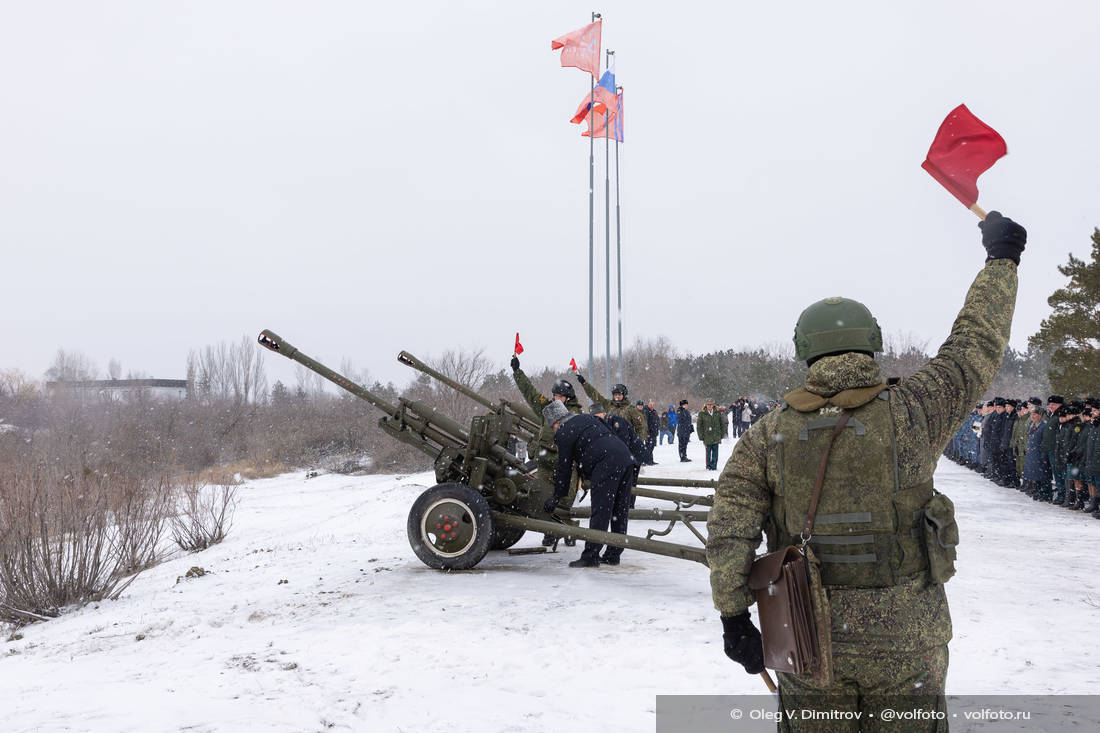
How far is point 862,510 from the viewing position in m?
2.40

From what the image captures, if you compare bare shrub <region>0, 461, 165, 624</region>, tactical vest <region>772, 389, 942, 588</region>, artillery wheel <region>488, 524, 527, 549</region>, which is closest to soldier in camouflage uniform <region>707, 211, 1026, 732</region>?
tactical vest <region>772, 389, 942, 588</region>

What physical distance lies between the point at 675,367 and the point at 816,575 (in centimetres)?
8804

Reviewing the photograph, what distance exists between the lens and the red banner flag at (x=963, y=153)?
299 cm

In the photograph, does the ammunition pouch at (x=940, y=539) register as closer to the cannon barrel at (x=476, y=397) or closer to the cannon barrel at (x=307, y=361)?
the cannon barrel at (x=307, y=361)

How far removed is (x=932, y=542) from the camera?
2371 millimetres

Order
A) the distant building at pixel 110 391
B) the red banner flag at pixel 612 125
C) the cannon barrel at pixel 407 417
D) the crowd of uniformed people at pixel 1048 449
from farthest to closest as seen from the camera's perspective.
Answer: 1. the distant building at pixel 110 391
2. the red banner flag at pixel 612 125
3. the crowd of uniformed people at pixel 1048 449
4. the cannon barrel at pixel 407 417

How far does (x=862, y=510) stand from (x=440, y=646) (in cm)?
349

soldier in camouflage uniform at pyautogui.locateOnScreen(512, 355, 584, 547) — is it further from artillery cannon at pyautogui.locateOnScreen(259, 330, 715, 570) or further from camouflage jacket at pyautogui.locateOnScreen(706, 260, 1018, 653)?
camouflage jacket at pyautogui.locateOnScreen(706, 260, 1018, 653)

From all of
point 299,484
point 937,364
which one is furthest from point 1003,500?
point 299,484

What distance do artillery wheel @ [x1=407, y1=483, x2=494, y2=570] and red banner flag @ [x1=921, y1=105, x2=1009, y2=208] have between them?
16.9 feet

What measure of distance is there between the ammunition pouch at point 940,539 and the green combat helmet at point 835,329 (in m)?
0.55

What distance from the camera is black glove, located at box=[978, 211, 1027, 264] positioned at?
271 cm

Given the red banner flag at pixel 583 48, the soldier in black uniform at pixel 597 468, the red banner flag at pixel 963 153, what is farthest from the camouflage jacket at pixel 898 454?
the red banner flag at pixel 583 48

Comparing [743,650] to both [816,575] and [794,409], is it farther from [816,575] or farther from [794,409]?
[794,409]
